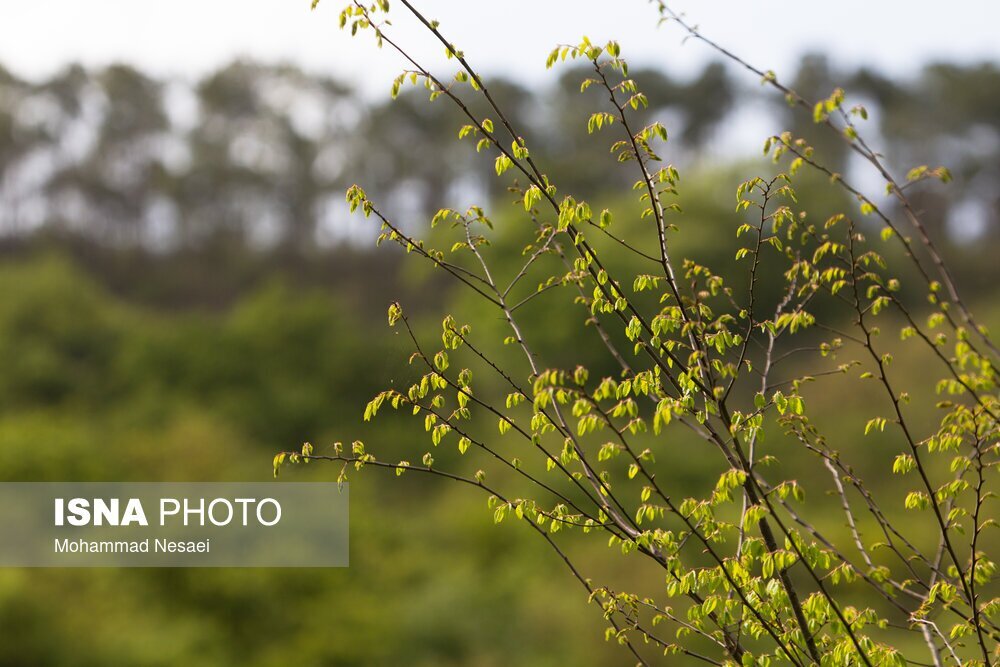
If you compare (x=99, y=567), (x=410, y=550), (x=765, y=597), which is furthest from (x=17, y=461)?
(x=765, y=597)

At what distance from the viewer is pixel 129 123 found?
23016 millimetres


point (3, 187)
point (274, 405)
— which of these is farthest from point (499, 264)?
point (3, 187)

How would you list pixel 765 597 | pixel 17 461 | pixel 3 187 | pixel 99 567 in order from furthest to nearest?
pixel 3 187 → pixel 17 461 → pixel 99 567 → pixel 765 597

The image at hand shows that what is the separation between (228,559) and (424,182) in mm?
14144

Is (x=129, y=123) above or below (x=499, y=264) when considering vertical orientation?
above

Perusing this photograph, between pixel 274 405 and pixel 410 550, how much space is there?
581 centimetres

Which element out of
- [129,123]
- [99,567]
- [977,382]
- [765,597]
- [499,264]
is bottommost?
[765,597]

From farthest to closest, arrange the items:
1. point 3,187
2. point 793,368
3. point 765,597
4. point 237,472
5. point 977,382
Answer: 1. point 3,187
2. point 793,368
3. point 237,472
4. point 765,597
5. point 977,382

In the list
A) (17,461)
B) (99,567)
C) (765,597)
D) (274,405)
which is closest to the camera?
(765,597)

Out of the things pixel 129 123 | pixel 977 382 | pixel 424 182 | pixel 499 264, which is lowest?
pixel 977 382

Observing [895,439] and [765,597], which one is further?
[895,439]

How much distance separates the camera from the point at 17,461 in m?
13.1

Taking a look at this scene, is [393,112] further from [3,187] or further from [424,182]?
[3,187]

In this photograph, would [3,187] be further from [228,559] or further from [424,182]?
[228,559]
